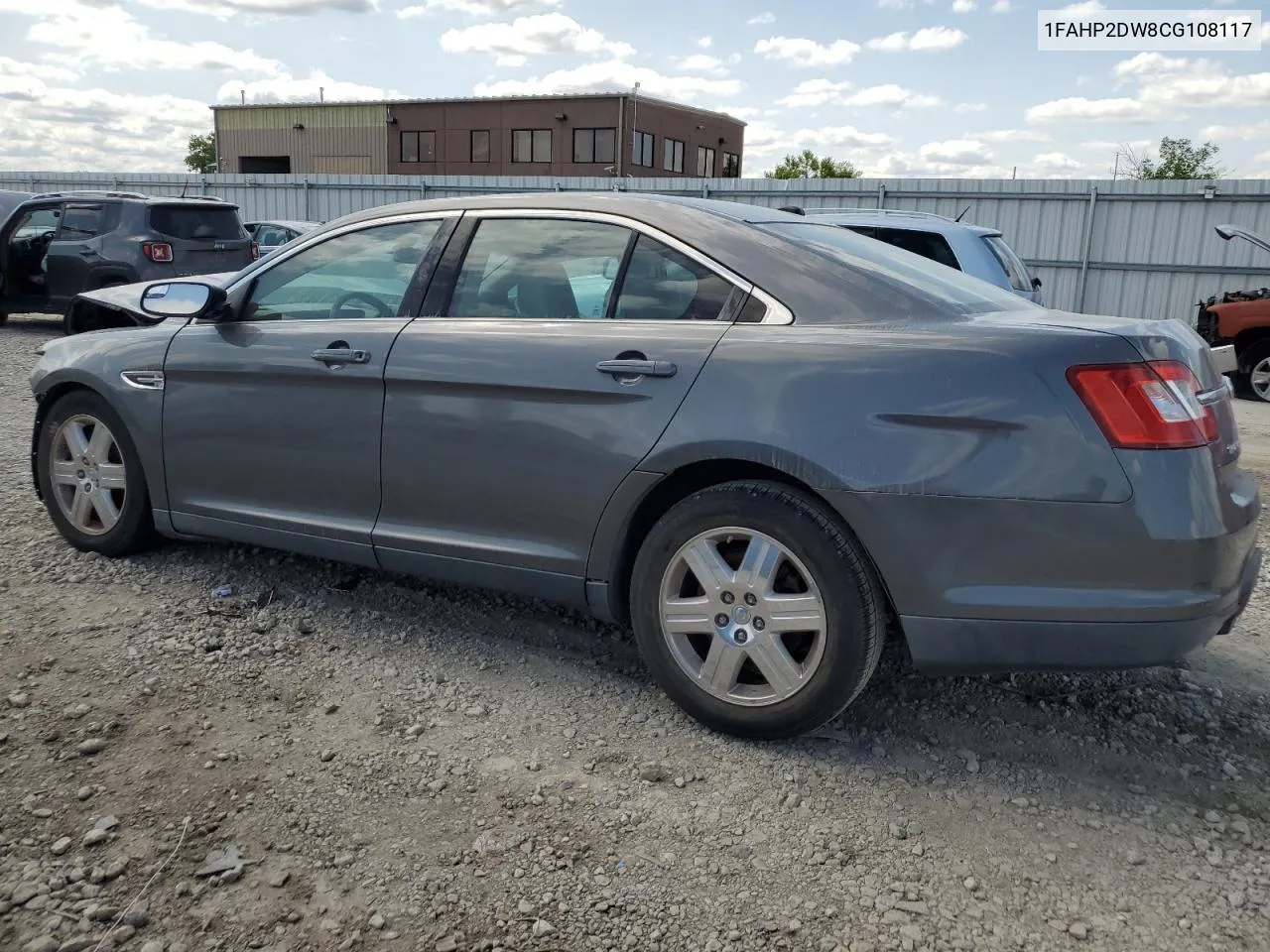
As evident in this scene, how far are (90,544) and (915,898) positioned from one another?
3.69 metres

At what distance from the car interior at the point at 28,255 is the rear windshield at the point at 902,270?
12.6m

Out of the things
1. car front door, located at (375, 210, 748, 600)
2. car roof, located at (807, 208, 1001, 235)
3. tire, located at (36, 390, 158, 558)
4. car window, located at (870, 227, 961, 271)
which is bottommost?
tire, located at (36, 390, 158, 558)

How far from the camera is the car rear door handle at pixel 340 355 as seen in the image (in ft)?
12.3

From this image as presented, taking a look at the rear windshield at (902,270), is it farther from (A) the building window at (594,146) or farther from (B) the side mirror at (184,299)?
(A) the building window at (594,146)

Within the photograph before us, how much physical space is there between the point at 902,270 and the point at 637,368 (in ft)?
3.01

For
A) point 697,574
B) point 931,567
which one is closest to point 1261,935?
point 931,567

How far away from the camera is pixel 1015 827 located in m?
2.78

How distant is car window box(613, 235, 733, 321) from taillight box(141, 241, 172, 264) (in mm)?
10789

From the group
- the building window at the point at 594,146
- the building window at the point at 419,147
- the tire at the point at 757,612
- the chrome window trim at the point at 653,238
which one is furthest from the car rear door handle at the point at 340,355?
the building window at the point at 419,147

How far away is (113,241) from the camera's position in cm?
1255

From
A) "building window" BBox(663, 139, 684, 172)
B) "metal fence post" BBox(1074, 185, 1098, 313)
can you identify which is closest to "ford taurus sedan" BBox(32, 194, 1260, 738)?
"metal fence post" BBox(1074, 185, 1098, 313)

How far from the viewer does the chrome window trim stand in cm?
314

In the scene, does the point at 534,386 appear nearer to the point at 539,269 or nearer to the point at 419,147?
the point at 539,269

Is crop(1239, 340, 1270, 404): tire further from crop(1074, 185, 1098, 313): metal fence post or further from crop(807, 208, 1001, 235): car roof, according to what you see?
crop(1074, 185, 1098, 313): metal fence post
